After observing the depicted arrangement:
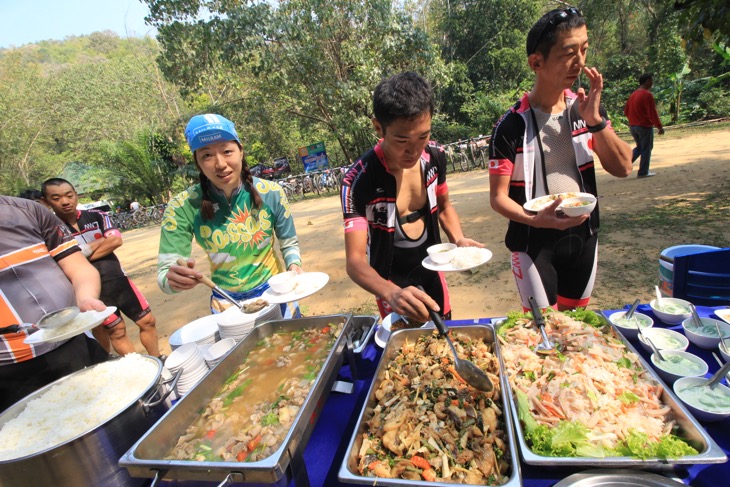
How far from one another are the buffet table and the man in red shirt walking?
28.3 feet

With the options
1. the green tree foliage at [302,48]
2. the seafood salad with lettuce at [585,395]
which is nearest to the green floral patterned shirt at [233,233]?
the seafood salad with lettuce at [585,395]

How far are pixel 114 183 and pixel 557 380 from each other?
30.5 m

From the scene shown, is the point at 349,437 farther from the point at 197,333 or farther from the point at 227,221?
the point at 227,221

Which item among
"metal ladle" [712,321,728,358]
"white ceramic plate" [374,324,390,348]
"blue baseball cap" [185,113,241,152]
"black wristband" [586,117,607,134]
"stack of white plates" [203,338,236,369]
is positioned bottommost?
"metal ladle" [712,321,728,358]

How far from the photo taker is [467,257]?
192 cm

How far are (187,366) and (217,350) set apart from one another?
247 mm

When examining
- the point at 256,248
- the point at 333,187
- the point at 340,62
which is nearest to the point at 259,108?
the point at 340,62

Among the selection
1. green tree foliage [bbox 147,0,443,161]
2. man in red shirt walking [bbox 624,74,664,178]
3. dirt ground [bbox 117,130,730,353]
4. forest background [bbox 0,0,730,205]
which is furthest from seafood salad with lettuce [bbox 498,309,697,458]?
green tree foliage [bbox 147,0,443,161]

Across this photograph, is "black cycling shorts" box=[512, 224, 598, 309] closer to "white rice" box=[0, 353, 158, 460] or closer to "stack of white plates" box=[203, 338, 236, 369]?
"stack of white plates" box=[203, 338, 236, 369]

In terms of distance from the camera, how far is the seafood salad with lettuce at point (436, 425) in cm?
121

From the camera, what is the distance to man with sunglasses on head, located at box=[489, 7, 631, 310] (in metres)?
2.25

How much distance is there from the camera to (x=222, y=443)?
1.47 meters

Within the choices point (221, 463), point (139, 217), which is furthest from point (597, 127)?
point (139, 217)

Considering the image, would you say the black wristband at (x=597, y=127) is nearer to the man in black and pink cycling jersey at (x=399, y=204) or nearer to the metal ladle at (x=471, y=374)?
the man in black and pink cycling jersey at (x=399, y=204)
